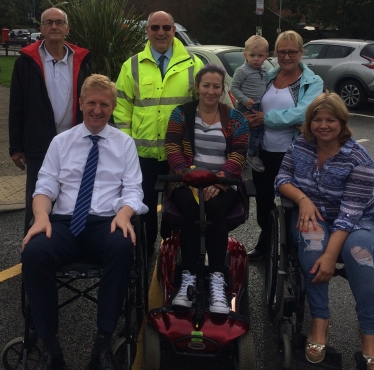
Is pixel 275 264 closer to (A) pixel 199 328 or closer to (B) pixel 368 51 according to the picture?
(A) pixel 199 328

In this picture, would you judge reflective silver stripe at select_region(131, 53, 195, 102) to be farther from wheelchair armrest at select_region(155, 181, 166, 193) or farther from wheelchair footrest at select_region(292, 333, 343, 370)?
wheelchair footrest at select_region(292, 333, 343, 370)

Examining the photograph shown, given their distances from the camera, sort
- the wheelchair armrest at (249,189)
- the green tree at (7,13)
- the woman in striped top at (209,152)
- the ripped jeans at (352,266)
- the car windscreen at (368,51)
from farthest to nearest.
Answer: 1. the green tree at (7,13)
2. the car windscreen at (368,51)
3. the wheelchair armrest at (249,189)
4. the woman in striped top at (209,152)
5. the ripped jeans at (352,266)

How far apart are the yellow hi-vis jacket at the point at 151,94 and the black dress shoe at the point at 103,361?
5.34 ft

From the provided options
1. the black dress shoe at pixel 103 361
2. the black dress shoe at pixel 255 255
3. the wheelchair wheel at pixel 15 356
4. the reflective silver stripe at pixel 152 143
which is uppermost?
the reflective silver stripe at pixel 152 143

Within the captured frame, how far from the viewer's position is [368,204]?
3.52 metres

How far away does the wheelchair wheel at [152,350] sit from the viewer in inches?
124

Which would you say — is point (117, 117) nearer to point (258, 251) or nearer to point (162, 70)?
point (162, 70)

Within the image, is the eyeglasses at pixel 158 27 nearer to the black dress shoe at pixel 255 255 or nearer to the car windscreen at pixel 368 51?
the black dress shoe at pixel 255 255

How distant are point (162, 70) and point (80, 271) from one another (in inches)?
65.9

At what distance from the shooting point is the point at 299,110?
405 cm

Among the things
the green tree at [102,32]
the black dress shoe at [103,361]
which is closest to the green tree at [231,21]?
the green tree at [102,32]

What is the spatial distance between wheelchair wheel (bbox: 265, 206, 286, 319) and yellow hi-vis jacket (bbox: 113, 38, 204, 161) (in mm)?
972

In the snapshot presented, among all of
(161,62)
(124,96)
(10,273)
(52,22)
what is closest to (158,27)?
(161,62)

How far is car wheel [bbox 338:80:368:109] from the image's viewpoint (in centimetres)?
1355
